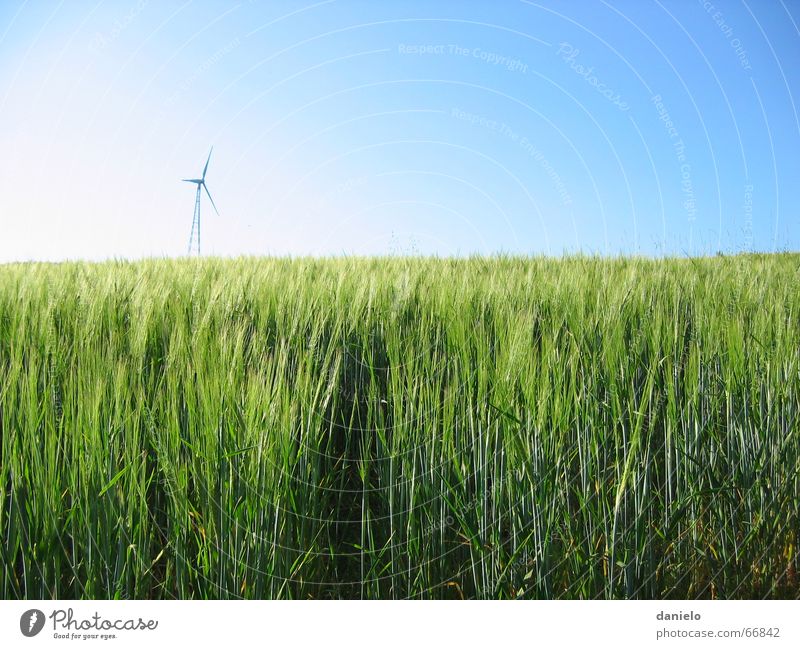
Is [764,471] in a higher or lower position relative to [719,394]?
lower

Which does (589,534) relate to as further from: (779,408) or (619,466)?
(779,408)

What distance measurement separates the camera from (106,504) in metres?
0.82

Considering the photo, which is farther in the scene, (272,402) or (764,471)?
(764,471)

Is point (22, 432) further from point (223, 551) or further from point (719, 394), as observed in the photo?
point (719, 394)

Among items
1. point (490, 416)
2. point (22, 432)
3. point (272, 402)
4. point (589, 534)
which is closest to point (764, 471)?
point (589, 534)

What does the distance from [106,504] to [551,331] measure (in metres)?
0.99

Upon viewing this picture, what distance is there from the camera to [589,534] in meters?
0.89

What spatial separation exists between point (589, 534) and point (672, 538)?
0.60ft
